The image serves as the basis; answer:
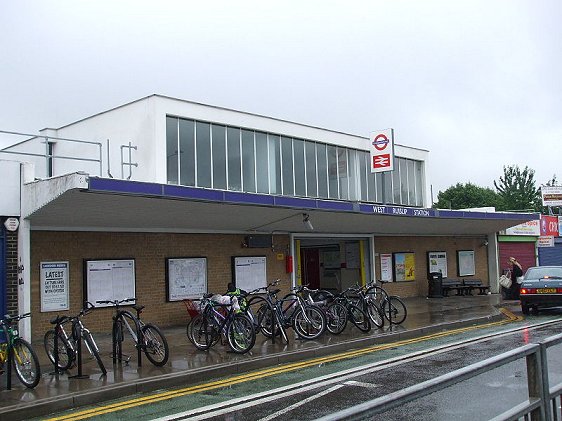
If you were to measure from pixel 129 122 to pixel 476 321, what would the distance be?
1269cm

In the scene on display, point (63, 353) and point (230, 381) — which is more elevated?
point (63, 353)

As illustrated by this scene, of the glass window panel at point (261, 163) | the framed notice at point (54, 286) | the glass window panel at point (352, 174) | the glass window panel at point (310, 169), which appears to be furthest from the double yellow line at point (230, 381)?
the glass window panel at point (352, 174)

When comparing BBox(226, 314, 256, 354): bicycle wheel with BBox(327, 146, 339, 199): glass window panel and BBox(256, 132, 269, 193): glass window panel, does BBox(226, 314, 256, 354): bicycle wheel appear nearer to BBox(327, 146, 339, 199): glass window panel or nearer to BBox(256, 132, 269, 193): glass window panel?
BBox(256, 132, 269, 193): glass window panel

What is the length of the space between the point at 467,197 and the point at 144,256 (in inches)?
2652

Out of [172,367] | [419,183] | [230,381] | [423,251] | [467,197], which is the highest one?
[467,197]

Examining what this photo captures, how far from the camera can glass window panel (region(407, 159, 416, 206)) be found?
2916 centimetres

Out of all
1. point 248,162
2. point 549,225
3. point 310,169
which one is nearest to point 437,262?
point 310,169

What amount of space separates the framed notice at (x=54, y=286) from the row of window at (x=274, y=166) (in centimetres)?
693

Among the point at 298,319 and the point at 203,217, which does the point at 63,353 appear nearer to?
the point at 298,319

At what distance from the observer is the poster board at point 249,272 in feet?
57.2


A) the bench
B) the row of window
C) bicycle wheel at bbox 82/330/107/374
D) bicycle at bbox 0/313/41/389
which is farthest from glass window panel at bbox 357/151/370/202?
bicycle at bbox 0/313/41/389

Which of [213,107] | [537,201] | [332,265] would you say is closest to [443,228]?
[332,265]

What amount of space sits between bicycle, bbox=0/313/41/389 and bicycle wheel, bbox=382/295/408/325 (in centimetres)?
797

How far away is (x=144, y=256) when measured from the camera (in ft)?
50.0
